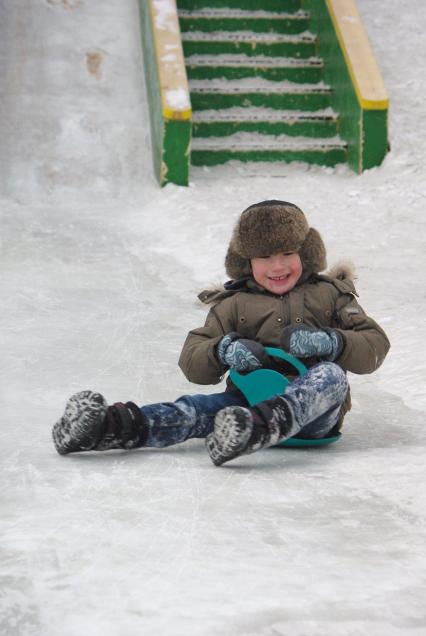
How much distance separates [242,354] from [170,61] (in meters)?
6.03

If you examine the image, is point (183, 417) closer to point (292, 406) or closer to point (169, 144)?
point (292, 406)

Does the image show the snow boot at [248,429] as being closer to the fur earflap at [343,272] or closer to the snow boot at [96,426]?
the snow boot at [96,426]

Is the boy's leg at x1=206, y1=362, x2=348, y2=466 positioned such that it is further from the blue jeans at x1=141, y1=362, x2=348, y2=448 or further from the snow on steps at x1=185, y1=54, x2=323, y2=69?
the snow on steps at x1=185, y1=54, x2=323, y2=69

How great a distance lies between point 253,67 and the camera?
31.2 ft

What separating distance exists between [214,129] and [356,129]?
1233 mm

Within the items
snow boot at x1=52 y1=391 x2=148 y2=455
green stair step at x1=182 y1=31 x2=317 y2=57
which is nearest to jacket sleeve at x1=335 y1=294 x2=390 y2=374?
snow boot at x1=52 y1=391 x2=148 y2=455

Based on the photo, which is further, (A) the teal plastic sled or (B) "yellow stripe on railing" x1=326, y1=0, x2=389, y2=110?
(B) "yellow stripe on railing" x1=326, y1=0, x2=389, y2=110

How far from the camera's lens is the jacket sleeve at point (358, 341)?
3229 millimetres

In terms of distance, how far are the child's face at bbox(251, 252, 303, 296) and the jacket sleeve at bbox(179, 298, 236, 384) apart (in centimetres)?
13

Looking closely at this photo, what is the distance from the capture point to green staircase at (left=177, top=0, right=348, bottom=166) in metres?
8.95

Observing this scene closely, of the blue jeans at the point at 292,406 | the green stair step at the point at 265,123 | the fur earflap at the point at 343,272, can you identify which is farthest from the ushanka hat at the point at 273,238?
the green stair step at the point at 265,123

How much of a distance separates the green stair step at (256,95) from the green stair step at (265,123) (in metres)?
0.11

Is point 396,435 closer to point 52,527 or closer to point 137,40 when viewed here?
point 52,527

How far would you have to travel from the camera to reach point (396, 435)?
3.58 m
